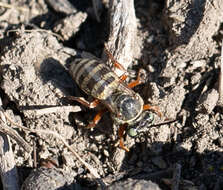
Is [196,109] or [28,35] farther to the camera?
[28,35]

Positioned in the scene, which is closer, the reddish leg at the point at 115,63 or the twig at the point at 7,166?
the twig at the point at 7,166

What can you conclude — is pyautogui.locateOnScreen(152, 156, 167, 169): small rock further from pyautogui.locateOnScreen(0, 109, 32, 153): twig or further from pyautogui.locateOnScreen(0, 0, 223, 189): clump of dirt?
pyautogui.locateOnScreen(0, 109, 32, 153): twig

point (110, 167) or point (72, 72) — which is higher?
point (72, 72)

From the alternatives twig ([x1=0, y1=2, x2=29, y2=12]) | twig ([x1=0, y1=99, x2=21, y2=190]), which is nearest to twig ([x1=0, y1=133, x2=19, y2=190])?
twig ([x1=0, y1=99, x2=21, y2=190])

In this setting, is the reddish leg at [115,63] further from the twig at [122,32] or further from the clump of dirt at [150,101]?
the clump of dirt at [150,101]

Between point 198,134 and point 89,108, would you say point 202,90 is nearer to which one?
point 198,134

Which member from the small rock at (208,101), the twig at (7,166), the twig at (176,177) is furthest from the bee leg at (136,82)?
the twig at (7,166)

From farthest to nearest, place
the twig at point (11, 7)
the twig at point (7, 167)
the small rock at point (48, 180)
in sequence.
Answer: the twig at point (11, 7) < the twig at point (7, 167) < the small rock at point (48, 180)

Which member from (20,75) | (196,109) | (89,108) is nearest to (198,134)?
(196,109)
